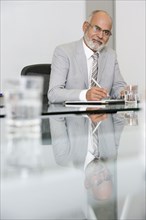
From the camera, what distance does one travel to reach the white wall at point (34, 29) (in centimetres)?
388

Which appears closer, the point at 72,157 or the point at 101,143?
the point at 72,157

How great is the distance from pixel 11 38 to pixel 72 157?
322 centimetres

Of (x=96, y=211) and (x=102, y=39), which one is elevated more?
(x=102, y=39)

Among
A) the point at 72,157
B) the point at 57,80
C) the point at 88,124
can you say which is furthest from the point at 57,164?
the point at 57,80

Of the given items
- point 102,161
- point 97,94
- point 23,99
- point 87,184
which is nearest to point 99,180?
point 87,184

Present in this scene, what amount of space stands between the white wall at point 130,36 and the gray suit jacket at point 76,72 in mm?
1281

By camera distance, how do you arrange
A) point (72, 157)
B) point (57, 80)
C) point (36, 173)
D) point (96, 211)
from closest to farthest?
point (96, 211)
point (36, 173)
point (72, 157)
point (57, 80)

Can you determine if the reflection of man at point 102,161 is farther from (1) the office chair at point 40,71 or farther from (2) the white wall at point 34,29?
(2) the white wall at point 34,29

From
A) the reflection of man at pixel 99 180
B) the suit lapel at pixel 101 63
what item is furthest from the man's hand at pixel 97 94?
the reflection of man at pixel 99 180

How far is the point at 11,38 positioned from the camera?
3893 millimetres

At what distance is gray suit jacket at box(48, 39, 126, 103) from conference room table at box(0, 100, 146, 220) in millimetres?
A: 1426

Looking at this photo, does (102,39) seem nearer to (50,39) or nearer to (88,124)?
(50,39)

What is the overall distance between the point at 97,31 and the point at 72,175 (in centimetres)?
231

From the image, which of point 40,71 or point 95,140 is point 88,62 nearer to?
point 40,71
